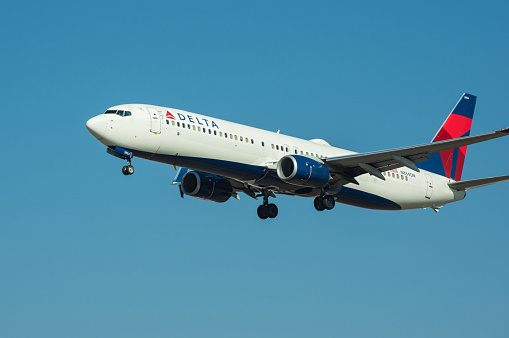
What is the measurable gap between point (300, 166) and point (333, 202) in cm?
435

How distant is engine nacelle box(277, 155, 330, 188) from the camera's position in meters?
44.7

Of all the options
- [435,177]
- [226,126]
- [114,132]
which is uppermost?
[435,177]

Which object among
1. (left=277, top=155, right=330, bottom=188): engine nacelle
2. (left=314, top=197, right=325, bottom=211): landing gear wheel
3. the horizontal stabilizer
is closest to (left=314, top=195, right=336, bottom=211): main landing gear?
(left=314, top=197, right=325, bottom=211): landing gear wheel

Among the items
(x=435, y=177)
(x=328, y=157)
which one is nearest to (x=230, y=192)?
(x=328, y=157)

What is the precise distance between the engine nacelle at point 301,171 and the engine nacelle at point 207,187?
19.7ft

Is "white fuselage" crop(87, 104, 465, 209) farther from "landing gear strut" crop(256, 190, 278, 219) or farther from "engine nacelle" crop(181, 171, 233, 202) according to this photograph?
"engine nacelle" crop(181, 171, 233, 202)

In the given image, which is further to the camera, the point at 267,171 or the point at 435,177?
the point at 435,177

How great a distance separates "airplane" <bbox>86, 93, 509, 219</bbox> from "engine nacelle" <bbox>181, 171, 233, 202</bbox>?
62 mm

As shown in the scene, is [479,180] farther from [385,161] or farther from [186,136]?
[186,136]

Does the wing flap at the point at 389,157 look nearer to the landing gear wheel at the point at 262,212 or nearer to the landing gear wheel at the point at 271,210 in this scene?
the landing gear wheel at the point at 271,210

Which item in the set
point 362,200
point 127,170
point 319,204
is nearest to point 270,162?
point 319,204

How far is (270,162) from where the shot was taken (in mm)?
45969

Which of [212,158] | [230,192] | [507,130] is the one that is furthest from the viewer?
[230,192]

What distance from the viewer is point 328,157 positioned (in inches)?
1945
